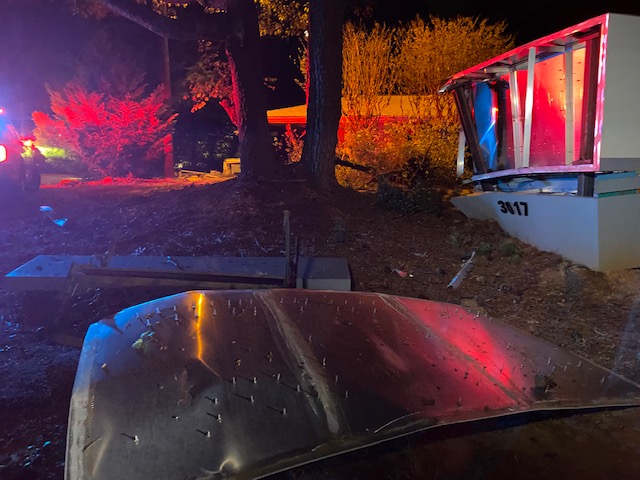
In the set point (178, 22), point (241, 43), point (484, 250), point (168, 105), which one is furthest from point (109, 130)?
point (484, 250)

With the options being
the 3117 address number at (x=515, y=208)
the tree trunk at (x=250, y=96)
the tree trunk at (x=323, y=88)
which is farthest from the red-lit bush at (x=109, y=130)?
the 3117 address number at (x=515, y=208)

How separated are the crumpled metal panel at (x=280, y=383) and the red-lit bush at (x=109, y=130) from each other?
1507 centimetres

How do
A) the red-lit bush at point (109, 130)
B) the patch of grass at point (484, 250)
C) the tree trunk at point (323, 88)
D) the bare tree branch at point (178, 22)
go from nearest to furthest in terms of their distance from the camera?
1. the patch of grass at point (484, 250)
2. the bare tree branch at point (178, 22)
3. the tree trunk at point (323, 88)
4. the red-lit bush at point (109, 130)

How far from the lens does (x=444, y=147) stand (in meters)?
11.7

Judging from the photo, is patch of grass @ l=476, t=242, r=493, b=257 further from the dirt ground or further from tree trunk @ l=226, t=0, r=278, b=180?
tree trunk @ l=226, t=0, r=278, b=180

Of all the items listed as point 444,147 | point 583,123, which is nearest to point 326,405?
point 583,123

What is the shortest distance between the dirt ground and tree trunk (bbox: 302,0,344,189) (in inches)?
22.9

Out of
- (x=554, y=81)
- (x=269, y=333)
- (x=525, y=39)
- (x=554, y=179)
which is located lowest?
(x=269, y=333)

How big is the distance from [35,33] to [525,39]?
2073cm

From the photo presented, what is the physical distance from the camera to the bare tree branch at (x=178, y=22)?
8.55 metres

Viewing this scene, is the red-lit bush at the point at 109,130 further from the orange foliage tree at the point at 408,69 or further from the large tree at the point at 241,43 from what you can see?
the large tree at the point at 241,43

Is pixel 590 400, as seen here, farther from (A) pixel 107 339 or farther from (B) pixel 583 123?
(B) pixel 583 123

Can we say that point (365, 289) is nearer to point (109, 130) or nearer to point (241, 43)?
point (241, 43)

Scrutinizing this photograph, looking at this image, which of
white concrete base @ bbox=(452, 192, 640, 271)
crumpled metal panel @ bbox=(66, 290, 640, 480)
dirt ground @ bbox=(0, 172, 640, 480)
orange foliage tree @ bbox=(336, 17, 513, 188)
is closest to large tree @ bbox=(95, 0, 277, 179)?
dirt ground @ bbox=(0, 172, 640, 480)
